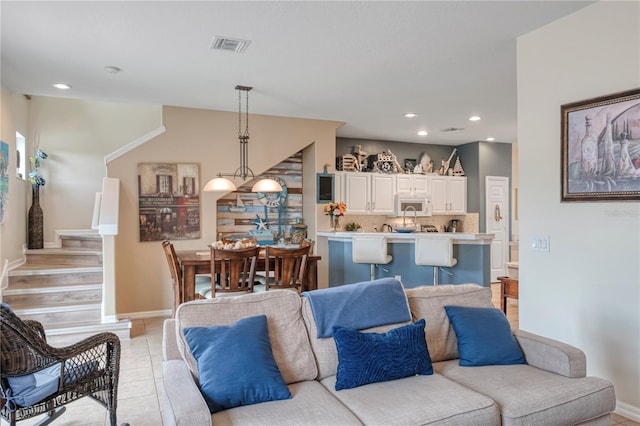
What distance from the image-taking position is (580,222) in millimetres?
2965

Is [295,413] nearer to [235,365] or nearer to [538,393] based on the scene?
[235,365]

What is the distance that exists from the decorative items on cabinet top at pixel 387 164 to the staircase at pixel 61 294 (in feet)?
13.5

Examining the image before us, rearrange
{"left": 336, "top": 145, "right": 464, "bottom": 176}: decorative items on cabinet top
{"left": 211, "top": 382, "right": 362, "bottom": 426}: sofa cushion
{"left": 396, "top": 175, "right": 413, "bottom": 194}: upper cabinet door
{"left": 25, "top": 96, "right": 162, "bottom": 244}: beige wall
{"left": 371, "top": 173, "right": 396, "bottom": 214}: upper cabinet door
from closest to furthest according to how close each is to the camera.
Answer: {"left": 211, "top": 382, "right": 362, "bottom": 426}: sofa cushion
{"left": 25, "top": 96, "right": 162, "bottom": 244}: beige wall
{"left": 336, "top": 145, "right": 464, "bottom": 176}: decorative items on cabinet top
{"left": 371, "top": 173, "right": 396, "bottom": 214}: upper cabinet door
{"left": 396, "top": 175, "right": 413, "bottom": 194}: upper cabinet door

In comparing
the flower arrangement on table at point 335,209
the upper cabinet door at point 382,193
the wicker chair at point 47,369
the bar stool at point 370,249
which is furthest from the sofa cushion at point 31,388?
the upper cabinet door at point 382,193

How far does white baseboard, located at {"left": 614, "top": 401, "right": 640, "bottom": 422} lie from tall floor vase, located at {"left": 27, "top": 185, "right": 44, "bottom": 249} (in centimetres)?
653

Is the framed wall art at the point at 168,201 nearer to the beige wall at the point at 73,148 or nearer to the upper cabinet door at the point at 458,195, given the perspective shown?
the beige wall at the point at 73,148

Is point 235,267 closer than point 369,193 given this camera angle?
Yes

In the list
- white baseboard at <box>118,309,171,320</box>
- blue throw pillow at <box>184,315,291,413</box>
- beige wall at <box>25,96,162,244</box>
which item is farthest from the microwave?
blue throw pillow at <box>184,315,291,413</box>

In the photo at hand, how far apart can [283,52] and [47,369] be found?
285cm

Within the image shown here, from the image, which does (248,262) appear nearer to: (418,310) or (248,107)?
(418,310)

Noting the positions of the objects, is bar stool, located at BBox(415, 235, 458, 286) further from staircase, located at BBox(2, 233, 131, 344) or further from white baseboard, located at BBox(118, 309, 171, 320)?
staircase, located at BBox(2, 233, 131, 344)

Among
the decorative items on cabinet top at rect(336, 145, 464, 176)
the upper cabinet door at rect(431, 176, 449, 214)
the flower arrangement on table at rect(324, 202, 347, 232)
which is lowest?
the flower arrangement on table at rect(324, 202, 347, 232)

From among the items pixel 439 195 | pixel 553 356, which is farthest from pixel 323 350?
pixel 439 195

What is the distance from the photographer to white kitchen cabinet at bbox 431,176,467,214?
8.25 metres
